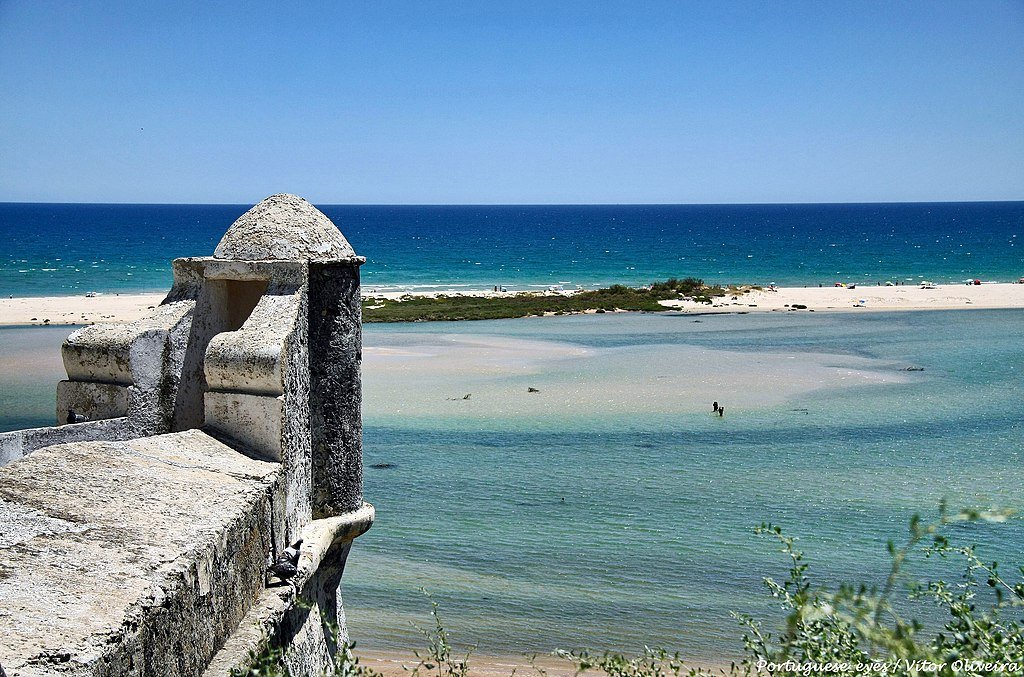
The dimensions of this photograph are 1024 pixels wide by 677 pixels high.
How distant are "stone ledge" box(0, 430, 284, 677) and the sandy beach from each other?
35.6 m

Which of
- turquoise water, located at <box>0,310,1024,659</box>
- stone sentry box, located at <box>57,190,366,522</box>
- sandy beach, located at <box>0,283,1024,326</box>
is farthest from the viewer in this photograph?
sandy beach, located at <box>0,283,1024,326</box>

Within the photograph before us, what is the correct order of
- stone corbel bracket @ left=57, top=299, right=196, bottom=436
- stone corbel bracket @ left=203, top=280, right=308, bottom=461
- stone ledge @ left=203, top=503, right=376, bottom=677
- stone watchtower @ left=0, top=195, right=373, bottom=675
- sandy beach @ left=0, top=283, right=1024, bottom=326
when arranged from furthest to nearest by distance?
sandy beach @ left=0, top=283, right=1024, bottom=326 < stone corbel bracket @ left=57, top=299, right=196, bottom=436 < stone corbel bracket @ left=203, top=280, right=308, bottom=461 < stone ledge @ left=203, top=503, right=376, bottom=677 < stone watchtower @ left=0, top=195, right=373, bottom=675

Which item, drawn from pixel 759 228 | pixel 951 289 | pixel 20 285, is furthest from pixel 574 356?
pixel 759 228

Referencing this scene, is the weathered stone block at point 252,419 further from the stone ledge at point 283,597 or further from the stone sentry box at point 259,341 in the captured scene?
the stone ledge at point 283,597

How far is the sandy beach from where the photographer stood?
39.9 metres

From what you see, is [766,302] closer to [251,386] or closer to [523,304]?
[523,304]

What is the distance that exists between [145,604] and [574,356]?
85.9 feet

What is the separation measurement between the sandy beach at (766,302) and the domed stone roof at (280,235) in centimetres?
3439

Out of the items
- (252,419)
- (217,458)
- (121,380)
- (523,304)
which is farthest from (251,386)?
(523,304)

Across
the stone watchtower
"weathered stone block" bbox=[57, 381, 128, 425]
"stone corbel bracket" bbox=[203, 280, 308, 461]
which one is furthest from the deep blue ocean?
"stone corbel bracket" bbox=[203, 280, 308, 461]

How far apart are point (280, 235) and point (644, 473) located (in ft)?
36.3

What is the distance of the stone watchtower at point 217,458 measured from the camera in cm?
385

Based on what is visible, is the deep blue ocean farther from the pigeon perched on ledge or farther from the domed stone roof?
the pigeon perched on ledge

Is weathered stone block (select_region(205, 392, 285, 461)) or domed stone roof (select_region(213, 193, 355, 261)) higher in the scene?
domed stone roof (select_region(213, 193, 355, 261))
